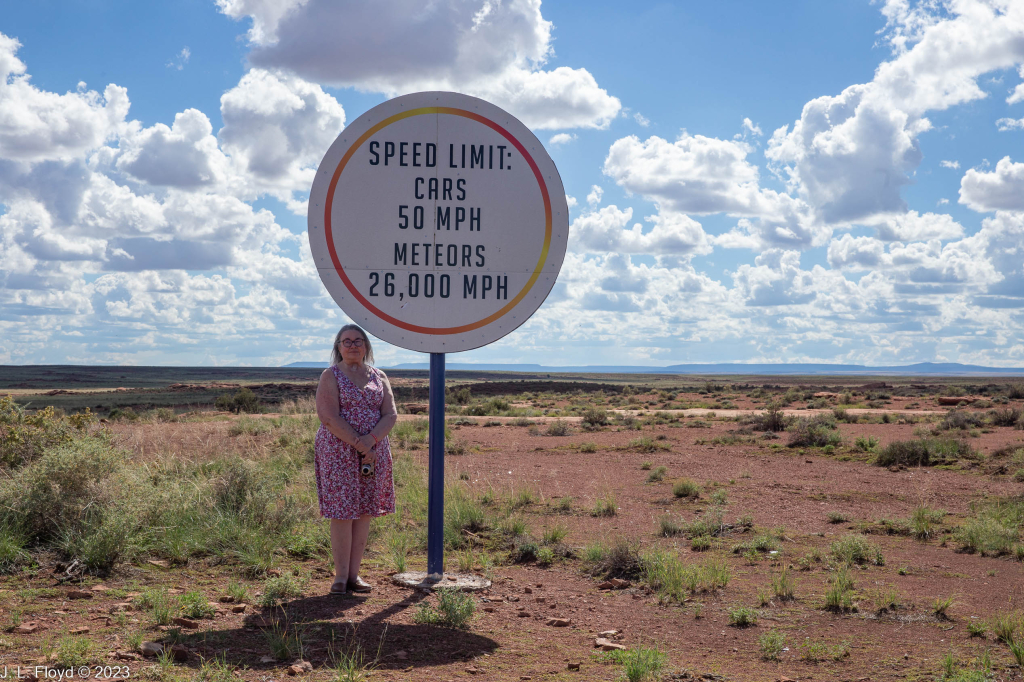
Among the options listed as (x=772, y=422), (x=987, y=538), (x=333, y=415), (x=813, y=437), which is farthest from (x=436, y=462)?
(x=772, y=422)

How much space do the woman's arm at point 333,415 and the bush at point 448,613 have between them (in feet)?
3.74

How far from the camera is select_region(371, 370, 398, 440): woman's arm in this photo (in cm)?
531

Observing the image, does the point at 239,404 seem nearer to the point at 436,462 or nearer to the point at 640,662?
the point at 436,462

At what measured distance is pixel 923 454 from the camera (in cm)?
1552

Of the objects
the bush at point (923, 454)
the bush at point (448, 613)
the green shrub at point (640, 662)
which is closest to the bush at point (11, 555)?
the bush at point (448, 613)

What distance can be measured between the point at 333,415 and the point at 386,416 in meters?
0.39

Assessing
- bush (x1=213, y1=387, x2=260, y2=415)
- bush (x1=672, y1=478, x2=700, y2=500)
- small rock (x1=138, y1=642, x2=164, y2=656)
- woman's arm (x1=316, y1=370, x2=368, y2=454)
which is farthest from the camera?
bush (x1=213, y1=387, x2=260, y2=415)

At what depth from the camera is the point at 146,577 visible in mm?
5676

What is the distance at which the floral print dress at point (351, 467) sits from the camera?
532 cm

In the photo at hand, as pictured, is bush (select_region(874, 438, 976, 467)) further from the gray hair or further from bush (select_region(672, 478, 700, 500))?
the gray hair

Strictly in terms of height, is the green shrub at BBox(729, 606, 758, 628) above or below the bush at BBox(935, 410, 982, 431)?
above

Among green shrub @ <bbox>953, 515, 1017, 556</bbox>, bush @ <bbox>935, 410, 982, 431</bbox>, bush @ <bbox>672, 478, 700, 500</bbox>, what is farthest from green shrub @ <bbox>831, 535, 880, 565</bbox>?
bush @ <bbox>935, 410, 982, 431</bbox>

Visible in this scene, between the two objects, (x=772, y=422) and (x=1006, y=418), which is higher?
(x=1006, y=418)

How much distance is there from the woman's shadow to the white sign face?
1929 millimetres
